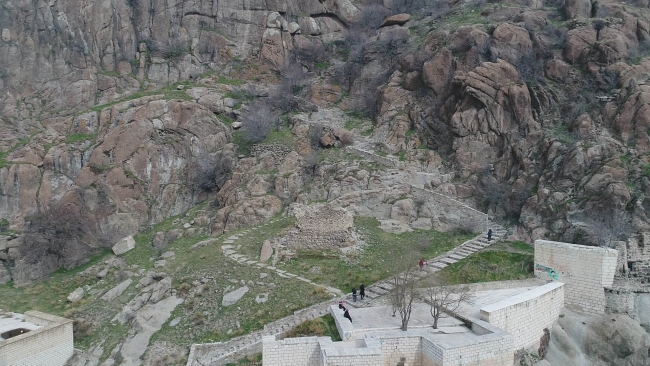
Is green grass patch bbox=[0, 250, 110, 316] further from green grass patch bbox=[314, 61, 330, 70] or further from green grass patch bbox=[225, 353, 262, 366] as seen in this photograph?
green grass patch bbox=[314, 61, 330, 70]

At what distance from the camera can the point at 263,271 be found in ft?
61.9

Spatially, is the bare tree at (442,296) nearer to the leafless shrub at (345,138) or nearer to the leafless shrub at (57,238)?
the leafless shrub at (345,138)

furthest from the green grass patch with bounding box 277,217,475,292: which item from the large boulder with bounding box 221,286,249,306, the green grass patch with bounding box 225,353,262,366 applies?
the green grass patch with bounding box 225,353,262,366

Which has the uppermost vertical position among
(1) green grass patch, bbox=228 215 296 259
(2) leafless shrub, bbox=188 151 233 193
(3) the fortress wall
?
(2) leafless shrub, bbox=188 151 233 193

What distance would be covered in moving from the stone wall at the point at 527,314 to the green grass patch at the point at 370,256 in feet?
16.0

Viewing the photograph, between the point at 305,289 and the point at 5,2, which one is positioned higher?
the point at 5,2

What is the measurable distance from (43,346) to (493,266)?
1709 centimetres

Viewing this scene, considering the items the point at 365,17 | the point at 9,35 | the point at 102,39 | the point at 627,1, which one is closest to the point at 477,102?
the point at 627,1

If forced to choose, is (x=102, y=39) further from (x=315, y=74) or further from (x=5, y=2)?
(x=315, y=74)

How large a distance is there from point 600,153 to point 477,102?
7.51 metres

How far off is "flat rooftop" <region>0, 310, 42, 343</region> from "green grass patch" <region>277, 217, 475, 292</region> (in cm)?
975

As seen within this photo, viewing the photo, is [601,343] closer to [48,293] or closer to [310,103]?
[48,293]

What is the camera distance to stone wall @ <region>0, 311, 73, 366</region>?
15797mm

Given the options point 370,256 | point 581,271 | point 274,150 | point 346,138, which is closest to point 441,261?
point 370,256
